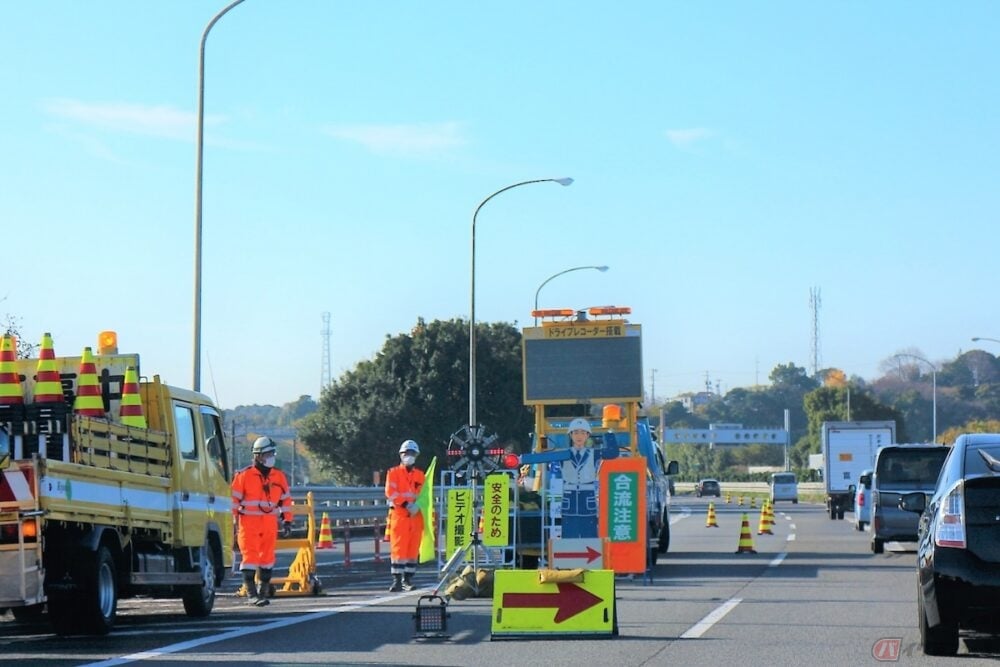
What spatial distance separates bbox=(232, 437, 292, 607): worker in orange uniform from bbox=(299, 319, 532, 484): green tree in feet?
163

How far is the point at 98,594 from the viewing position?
14.1m

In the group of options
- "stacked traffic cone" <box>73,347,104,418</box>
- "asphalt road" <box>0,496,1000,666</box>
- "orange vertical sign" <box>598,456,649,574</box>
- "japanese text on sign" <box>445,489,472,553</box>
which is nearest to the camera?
"asphalt road" <box>0,496,1000,666</box>

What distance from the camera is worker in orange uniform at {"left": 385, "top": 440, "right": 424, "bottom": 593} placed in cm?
2022

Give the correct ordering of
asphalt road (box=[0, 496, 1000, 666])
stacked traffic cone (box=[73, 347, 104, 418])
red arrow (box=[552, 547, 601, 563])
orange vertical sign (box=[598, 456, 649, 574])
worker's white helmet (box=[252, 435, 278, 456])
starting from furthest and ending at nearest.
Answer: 1. worker's white helmet (box=[252, 435, 278, 456])
2. orange vertical sign (box=[598, 456, 649, 574])
3. red arrow (box=[552, 547, 601, 563])
4. stacked traffic cone (box=[73, 347, 104, 418])
5. asphalt road (box=[0, 496, 1000, 666])

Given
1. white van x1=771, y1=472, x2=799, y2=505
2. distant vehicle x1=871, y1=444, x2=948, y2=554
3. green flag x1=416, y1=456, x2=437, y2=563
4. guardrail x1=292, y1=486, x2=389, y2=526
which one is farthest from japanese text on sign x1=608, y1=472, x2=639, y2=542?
white van x1=771, y1=472, x2=799, y2=505

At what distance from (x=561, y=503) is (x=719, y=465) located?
157485mm

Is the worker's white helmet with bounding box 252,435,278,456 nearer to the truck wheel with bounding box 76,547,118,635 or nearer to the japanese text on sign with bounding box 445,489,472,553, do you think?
the japanese text on sign with bounding box 445,489,472,553

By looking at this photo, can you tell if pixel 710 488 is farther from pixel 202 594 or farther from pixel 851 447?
pixel 202 594

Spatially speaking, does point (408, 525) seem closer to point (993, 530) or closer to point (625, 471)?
point (625, 471)

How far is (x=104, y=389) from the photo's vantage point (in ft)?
55.0

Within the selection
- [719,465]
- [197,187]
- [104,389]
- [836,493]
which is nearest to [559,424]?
[197,187]

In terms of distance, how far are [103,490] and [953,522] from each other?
690 cm

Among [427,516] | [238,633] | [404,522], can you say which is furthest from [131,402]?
[404,522]

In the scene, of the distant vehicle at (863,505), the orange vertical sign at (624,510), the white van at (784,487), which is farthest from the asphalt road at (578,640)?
the white van at (784,487)
